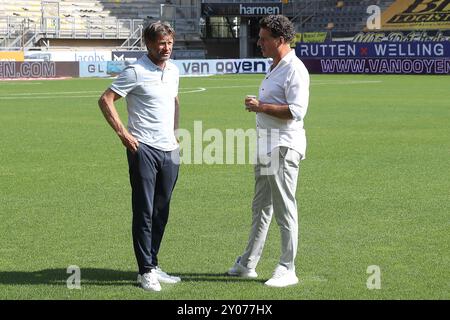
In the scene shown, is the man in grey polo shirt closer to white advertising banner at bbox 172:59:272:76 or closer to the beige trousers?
the beige trousers

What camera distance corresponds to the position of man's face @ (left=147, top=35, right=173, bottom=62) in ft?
24.6

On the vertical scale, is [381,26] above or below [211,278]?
above

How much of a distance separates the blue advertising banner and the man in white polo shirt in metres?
47.9

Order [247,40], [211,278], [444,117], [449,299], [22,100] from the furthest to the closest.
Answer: [247,40]
[22,100]
[444,117]
[211,278]
[449,299]

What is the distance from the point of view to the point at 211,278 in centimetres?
804

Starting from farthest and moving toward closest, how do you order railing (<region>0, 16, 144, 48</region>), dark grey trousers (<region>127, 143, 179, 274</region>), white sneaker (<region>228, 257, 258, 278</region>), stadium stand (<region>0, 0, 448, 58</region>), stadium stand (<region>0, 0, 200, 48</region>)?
stadium stand (<region>0, 0, 448, 58</region>), stadium stand (<region>0, 0, 200, 48</region>), railing (<region>0, 16, 144, 48</region>), white sneaker (<region>228, 257, 258, 278</region>), dark grey trousers (<region>127, 143, 179, 274</region>)

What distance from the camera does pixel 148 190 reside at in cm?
771

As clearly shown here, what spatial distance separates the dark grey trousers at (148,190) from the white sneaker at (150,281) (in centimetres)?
4

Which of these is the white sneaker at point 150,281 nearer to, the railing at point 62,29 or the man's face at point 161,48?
the man's face at point 161,48

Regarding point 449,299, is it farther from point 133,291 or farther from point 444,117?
point 444,117

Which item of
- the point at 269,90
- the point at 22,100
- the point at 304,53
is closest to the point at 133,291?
the point at 269,90

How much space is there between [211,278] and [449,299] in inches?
78.4

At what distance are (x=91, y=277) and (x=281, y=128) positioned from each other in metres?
2.07

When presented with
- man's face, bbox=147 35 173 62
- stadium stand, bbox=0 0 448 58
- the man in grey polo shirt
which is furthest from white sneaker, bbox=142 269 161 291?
stadium stand, bbox=0 0 448 58
